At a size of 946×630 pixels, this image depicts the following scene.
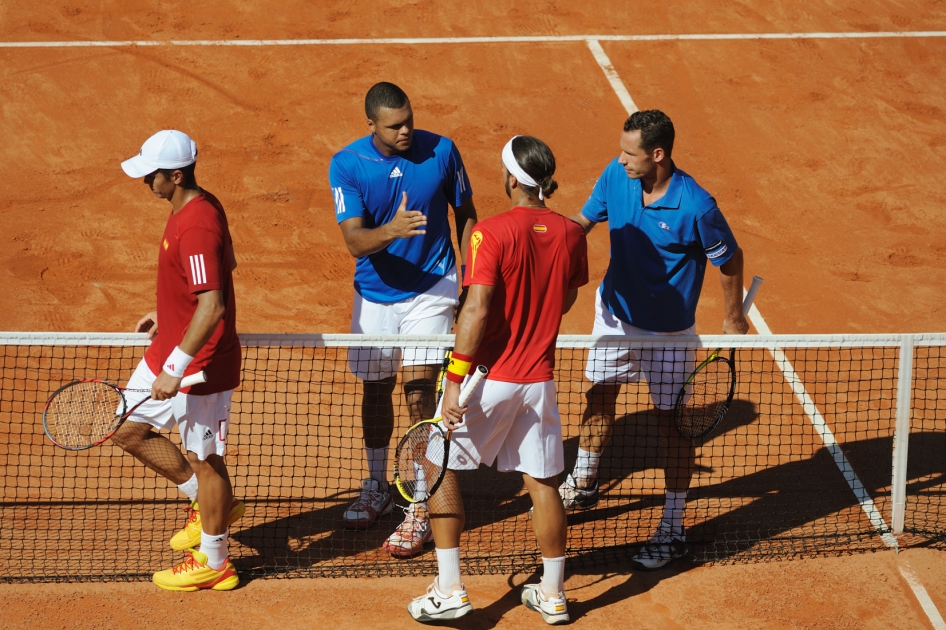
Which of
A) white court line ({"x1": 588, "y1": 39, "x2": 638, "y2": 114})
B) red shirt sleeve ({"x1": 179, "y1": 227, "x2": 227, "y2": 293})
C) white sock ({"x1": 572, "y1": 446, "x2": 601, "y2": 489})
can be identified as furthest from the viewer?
white court line ({"x1": 588, "y1": 39, "x2": 638, "y2": 114})

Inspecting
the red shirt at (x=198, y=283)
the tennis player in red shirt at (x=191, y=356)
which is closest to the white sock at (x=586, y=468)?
the tennis player in red shirt at (x=191, y=356)

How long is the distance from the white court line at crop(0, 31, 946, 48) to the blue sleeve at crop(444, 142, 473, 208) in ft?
26.3

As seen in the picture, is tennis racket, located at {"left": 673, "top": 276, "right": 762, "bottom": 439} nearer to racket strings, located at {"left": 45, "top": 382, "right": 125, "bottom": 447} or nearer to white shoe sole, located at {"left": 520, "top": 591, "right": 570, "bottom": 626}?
white shoe sole, located at {"left": 520, "top": 591, "right": 570, "bottom": 626}

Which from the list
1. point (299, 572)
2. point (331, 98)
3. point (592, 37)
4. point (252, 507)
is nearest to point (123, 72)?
point (331, 98)

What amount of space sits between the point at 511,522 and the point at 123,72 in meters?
9.04

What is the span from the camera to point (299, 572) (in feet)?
18.5

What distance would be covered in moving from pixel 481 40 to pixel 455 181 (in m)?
8.21

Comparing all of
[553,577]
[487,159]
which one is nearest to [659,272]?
[553,577]

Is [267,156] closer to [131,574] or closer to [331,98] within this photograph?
[331,98]

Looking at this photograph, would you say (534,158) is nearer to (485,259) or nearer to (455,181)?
(485,259)

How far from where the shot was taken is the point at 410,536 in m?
5.83

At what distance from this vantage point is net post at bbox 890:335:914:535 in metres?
5.64

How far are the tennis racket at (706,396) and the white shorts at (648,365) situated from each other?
6cm

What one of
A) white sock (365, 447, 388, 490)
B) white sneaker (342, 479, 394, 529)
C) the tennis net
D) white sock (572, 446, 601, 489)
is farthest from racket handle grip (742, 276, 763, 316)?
white sneaker (342, 479, 394, 529)
